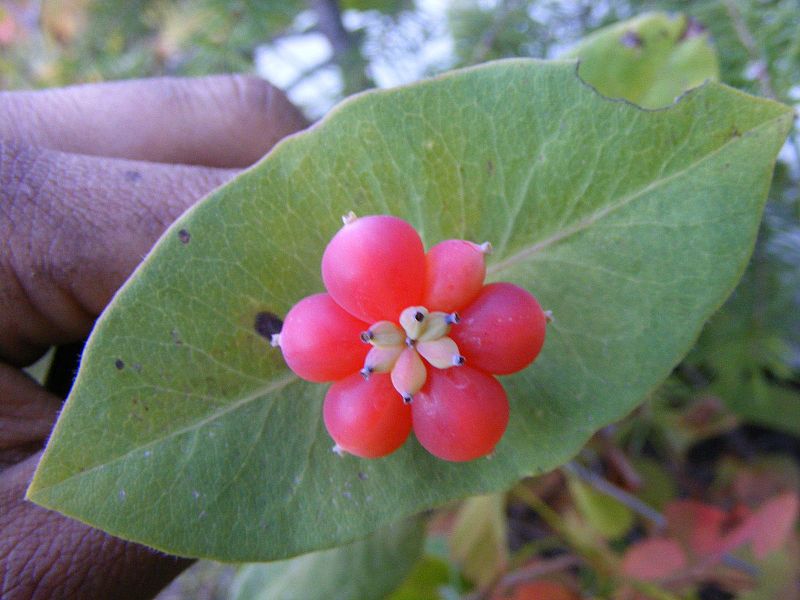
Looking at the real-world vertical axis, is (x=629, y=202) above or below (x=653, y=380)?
above

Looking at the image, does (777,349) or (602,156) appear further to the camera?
(777,349)

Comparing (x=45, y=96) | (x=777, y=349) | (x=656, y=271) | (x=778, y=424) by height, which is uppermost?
(x=45, y=96)

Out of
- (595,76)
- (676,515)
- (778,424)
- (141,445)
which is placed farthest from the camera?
(778,424)

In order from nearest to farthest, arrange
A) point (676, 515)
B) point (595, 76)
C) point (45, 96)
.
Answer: point (595, 76)
point (45, 96)
point (676, 515)

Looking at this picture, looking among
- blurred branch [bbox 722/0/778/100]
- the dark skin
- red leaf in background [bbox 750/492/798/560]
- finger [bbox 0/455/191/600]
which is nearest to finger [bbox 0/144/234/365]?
the dark skin

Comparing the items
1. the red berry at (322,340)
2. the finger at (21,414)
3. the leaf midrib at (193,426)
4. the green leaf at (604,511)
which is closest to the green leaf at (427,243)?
the leaf midrib at (193,426)

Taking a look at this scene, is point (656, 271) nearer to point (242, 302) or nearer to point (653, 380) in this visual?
point (653, 380)

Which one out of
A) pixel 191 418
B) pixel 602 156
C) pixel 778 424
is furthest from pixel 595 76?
pixel 778 424
